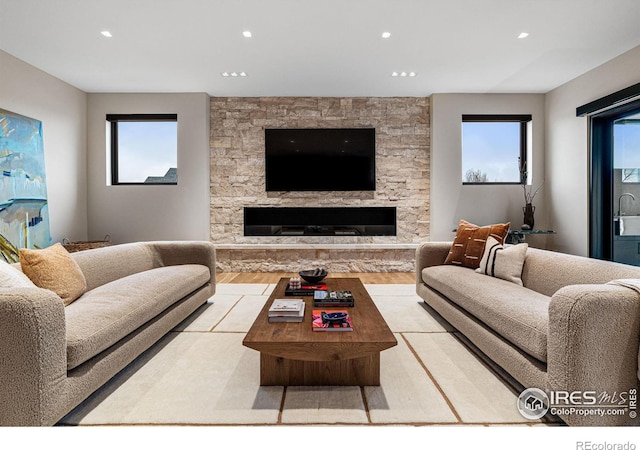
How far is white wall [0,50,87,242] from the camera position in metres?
3.96

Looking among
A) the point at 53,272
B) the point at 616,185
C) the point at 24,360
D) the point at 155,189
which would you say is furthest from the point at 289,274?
the point at 616,185

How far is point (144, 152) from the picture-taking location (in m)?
5.45

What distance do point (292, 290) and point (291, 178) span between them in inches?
117

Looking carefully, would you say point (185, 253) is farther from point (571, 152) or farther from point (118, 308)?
point (571, 152)

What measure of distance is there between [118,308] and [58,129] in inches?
150

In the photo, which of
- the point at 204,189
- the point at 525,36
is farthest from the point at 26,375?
the point at 525,36

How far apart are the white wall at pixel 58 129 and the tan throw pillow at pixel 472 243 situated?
15.5 feet

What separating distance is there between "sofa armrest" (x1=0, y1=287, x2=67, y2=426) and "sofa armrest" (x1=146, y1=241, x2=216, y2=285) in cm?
201

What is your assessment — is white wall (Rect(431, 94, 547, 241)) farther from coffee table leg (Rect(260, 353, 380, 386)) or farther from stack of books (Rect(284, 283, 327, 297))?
coffee table leg (Rect(260, 353, 380, 386))
